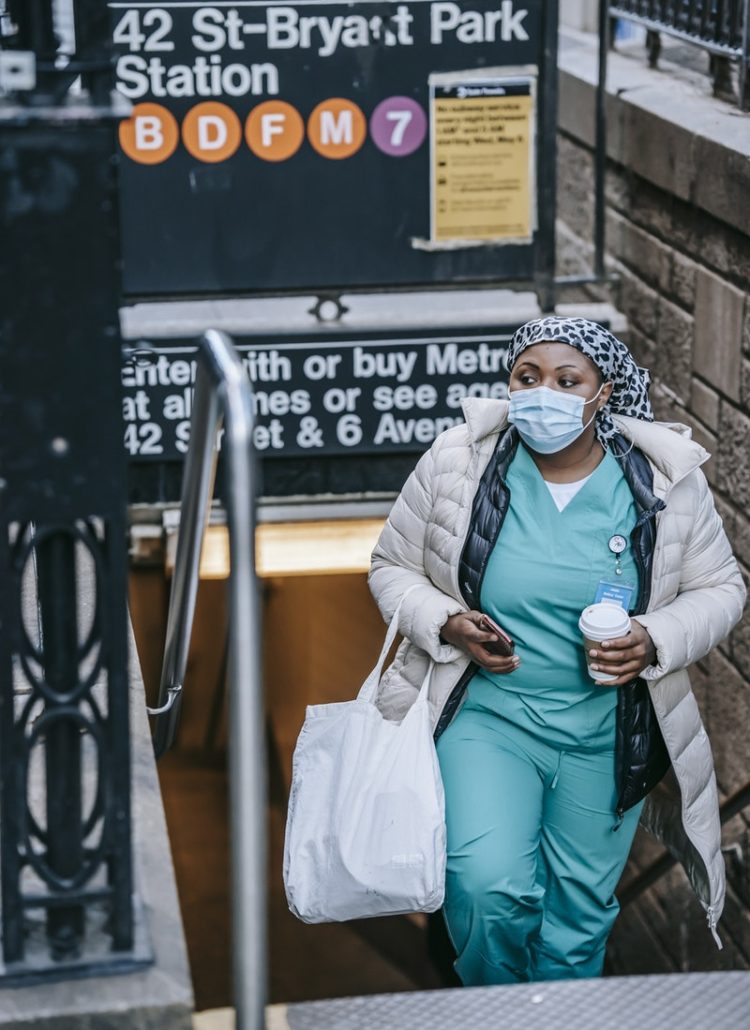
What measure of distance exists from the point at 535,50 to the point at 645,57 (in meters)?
2.17

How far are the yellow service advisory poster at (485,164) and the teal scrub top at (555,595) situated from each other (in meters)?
2.18

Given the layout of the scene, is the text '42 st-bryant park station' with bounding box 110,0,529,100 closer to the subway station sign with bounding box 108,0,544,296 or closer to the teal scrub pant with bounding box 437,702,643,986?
the subway station sign with bounding box 108,0,544,296

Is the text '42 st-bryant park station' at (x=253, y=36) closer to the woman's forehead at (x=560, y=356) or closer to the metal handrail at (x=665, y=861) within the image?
the woman's forehead at (x=560, y=356)

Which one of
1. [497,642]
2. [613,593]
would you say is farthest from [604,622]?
[497,642]

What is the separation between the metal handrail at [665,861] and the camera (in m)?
4.62

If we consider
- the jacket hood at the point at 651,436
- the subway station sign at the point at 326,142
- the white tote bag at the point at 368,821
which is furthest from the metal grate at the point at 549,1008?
the subway station sign at the point at 326,142

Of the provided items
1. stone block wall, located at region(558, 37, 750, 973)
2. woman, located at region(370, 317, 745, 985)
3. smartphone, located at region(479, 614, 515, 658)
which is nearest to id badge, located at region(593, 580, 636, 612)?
woman, located at region(370, 317, 745, 985)

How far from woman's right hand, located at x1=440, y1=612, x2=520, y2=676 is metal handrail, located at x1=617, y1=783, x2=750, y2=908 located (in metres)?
1.49

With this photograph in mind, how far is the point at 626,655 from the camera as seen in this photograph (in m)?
3.09

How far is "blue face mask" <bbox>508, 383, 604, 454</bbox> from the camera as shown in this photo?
3209 mm

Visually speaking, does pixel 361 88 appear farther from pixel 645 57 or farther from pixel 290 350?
pixel 645 57

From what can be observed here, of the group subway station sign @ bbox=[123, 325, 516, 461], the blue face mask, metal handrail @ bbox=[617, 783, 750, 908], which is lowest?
metal handrail @ bbox=[617, 783, 750, 908]

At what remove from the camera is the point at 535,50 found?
5.06 m

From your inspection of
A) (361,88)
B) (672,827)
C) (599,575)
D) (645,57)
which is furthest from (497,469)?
(645,57)
